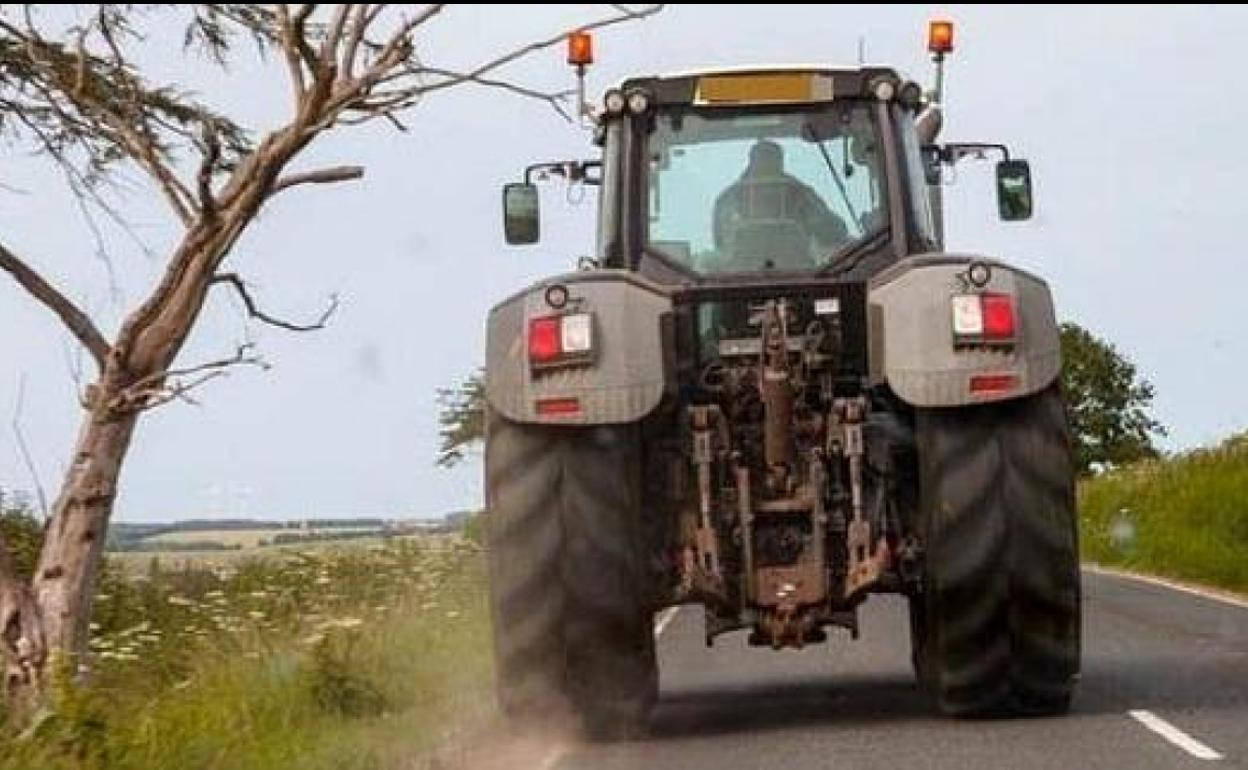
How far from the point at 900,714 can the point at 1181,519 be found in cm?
2591

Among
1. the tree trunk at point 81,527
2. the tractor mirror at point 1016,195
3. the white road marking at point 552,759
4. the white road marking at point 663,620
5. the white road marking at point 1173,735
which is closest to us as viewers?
the white road marking at point 1173,735

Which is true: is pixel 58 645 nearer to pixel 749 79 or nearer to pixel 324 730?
pixel 324 730

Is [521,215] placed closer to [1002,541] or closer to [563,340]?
[563,340]

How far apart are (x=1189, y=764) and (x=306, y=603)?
30.0 ft

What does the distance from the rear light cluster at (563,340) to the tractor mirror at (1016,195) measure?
9.39ft

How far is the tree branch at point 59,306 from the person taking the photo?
45.0 ft

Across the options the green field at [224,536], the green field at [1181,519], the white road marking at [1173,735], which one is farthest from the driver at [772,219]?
the green field at [1181,519]

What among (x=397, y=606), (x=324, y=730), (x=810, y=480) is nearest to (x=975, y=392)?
(x=810, y=480)

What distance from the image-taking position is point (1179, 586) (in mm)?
31094

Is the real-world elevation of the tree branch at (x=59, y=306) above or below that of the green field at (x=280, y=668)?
above

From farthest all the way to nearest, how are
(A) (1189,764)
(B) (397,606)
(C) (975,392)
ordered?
(B) (397,606)
(C) (975,392)
(A) (1189,764)

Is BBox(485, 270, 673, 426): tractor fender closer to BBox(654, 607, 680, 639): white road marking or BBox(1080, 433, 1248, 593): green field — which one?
BBox(654, 607, 680, 639): white road marking

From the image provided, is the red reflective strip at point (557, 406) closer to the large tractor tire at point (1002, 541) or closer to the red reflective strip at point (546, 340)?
the red reflective strip at point (546, 340)

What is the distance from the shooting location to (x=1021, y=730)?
491 inches
